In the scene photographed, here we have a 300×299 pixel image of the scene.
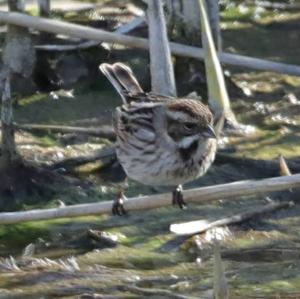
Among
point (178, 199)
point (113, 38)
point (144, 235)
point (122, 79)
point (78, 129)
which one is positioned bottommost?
point (144, 235)

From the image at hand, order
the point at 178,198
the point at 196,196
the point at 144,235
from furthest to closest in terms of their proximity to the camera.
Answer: the point at 144,235 < the point at 178,198 < the point at 196,196

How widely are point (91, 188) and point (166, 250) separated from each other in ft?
3.41

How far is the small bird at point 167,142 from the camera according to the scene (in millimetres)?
7496

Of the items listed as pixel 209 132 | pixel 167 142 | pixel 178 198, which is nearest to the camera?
pixel 178 198

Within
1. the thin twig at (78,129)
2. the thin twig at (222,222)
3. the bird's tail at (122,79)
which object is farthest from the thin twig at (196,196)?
the thin twig at (78,129)

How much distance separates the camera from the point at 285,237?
8.57 m

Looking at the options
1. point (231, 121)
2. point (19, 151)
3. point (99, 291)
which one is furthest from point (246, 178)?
point (99, 291)

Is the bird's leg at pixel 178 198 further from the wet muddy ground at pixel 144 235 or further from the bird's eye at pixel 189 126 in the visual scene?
the wet muddy ground at pixel 144 235

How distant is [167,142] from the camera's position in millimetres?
7621

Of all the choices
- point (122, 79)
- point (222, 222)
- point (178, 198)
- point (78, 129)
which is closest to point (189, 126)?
point (178, 198)

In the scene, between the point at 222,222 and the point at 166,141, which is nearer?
the point at 166,141

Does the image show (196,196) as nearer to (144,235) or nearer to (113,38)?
(144,235)

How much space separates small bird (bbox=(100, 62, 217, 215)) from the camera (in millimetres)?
7496

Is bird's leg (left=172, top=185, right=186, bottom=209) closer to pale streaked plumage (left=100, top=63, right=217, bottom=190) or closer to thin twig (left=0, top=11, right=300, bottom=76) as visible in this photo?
pale streaked plumage (left=100, top=63, right=217, bottom=190)
